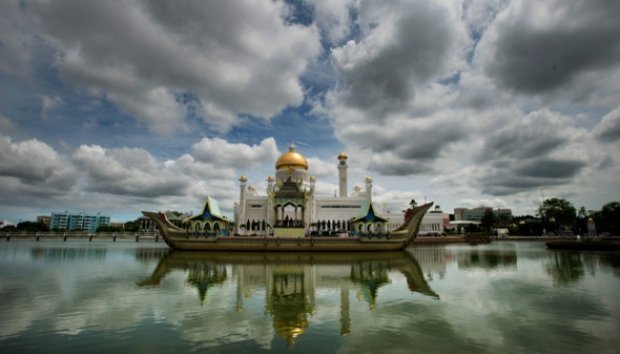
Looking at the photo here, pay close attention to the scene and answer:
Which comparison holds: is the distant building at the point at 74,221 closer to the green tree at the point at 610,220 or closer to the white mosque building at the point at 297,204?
the white mosque building at the point at 297,204

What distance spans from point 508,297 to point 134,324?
12682 millimetres

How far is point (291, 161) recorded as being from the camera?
57.7m

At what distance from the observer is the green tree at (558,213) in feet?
228

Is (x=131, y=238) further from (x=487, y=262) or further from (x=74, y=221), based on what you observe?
(x=74, y=221)

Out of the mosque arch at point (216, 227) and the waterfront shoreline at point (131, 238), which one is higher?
the mosque arch at point (216, 227)

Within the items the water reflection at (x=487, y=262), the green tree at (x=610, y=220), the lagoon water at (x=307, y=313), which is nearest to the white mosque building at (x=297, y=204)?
the water reflection at (x=487, y=262)

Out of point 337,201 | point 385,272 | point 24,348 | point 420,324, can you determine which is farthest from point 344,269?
point 337,201

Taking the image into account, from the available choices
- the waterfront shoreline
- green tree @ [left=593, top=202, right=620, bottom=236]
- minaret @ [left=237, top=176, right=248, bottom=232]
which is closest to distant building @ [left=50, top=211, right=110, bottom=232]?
the waterfront shoreline

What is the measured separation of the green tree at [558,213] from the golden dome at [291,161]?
54.5 metres

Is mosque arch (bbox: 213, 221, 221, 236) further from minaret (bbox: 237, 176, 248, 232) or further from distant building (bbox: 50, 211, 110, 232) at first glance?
distant building (bbox: 50, 211, 110, 232)

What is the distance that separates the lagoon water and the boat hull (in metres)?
16.2

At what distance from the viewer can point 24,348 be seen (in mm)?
7113

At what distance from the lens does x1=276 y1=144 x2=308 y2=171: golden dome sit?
57594 millimetres

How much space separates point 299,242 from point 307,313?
2421 centimetres
